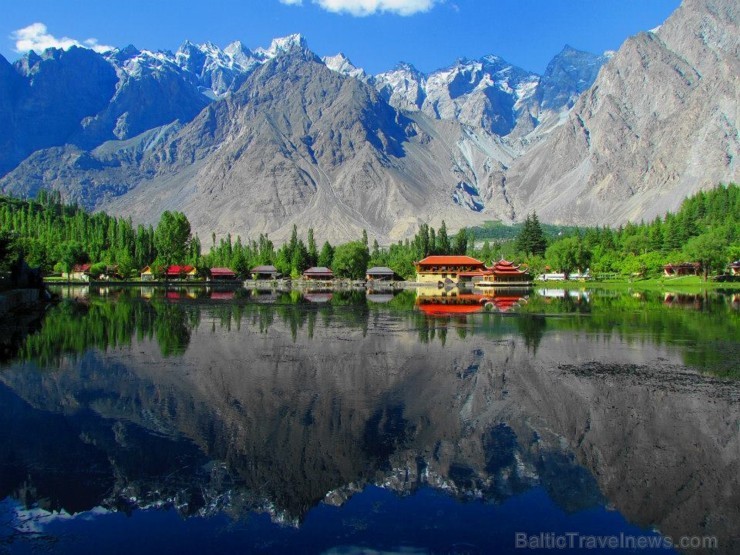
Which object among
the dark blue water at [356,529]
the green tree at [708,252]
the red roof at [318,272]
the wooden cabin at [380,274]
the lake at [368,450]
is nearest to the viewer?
the dark blue water at [356,529]

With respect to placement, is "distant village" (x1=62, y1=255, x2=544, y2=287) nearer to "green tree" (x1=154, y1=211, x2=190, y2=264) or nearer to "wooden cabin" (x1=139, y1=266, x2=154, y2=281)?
"wooden cabin" (x1=139, y1=266, x2=154, y2=281)

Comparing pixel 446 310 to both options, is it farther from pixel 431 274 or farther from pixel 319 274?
pixel 319 274

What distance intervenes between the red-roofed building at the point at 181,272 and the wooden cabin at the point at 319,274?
24.2 meters

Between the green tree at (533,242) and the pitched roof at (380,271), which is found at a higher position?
the green tree at (533,242)

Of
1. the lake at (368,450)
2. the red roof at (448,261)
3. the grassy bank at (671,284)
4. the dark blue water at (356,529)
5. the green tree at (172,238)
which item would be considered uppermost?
the green tree at (172,238)

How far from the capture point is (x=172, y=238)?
438ft

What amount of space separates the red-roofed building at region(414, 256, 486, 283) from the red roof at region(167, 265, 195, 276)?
4890 cm

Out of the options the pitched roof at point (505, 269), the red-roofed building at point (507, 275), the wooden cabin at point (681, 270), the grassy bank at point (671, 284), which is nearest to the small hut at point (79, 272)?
the red-roofed building at point (507, 275)

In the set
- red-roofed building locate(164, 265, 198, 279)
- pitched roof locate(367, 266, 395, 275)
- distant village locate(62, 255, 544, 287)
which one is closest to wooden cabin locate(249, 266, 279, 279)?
distant village locate(62, 255, 544, 287)

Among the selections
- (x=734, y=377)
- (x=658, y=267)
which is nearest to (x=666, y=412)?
(x=734, y=377)

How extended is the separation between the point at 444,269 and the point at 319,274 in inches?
1093

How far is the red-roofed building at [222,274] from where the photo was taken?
468ft

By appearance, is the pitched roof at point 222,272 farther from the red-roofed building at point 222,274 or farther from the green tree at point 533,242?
the green tree at point 533,242

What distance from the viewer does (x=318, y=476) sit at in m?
14.8
